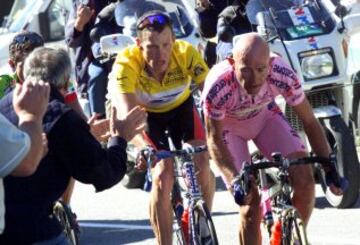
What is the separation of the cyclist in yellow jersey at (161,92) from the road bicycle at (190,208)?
84mm

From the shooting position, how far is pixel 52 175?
5273mm

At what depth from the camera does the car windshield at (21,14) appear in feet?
45.8

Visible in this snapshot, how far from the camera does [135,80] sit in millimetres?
7930

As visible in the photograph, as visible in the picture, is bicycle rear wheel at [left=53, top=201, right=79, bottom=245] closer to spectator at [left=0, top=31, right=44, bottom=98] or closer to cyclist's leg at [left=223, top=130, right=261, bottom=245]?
spectator at [left=0, top=31, right=44, bottom=98]

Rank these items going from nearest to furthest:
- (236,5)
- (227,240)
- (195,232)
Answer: (195,232) → (227,240) → (236,5)

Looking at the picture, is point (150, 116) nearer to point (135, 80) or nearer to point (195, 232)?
point (135, 80)

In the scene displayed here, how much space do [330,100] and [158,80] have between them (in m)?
2.64

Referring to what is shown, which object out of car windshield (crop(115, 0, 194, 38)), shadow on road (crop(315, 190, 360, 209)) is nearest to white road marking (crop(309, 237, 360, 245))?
shadow on road (crop(315, 190, 360, 209))

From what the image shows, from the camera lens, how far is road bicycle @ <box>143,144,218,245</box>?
24.2 ft

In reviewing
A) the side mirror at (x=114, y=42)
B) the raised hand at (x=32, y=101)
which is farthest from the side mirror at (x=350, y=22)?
the raised hand at (x=32, y=101)

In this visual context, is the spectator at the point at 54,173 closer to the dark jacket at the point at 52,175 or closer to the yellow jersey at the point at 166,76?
the dark jacket at the point at 52,175

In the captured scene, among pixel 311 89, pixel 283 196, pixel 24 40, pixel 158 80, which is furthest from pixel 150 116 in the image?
pixel 311 89

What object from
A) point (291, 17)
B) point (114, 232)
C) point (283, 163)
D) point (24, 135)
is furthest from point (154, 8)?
point (24, 135)

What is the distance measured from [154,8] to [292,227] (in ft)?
17.2
